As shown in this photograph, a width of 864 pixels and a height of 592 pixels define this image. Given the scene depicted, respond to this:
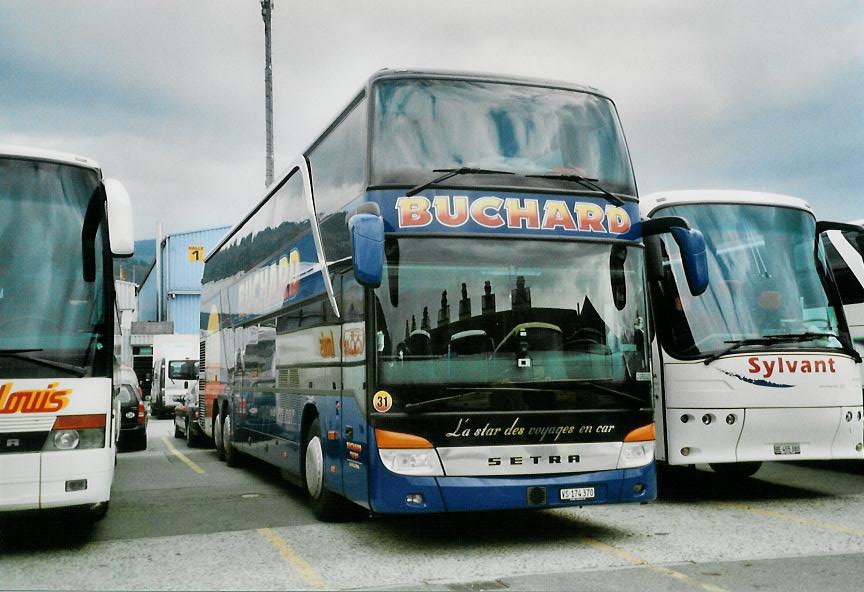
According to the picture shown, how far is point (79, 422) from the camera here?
24.6 ft

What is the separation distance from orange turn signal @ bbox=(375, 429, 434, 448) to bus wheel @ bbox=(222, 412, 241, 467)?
26.3 feet

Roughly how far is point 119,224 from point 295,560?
10.3 ft

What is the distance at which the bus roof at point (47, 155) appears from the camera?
798cm

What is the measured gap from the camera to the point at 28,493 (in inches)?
286

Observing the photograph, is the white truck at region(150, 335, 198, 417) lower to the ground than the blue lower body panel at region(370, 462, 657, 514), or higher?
higher

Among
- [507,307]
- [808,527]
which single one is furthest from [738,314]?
[507,307]

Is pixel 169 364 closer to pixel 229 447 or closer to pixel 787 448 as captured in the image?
pixel 229 447

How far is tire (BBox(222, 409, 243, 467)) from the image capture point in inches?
595

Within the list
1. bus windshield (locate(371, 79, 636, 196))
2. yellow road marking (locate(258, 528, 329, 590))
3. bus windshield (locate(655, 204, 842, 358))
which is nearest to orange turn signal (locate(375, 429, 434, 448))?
yellow road marking (locate(258, 528, 329, 590))

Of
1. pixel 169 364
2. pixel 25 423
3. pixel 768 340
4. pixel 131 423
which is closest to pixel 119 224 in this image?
pixel 25 423

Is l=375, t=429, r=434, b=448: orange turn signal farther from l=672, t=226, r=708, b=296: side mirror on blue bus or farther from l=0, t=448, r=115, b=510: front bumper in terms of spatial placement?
l=672, t=226, r=708, b=296: side mirror on blue bus

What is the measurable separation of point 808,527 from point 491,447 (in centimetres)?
347

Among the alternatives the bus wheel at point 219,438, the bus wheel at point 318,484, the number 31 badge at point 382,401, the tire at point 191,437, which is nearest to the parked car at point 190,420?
the tire at point 191,437

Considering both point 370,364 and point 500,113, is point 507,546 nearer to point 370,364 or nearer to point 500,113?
point 370,364
